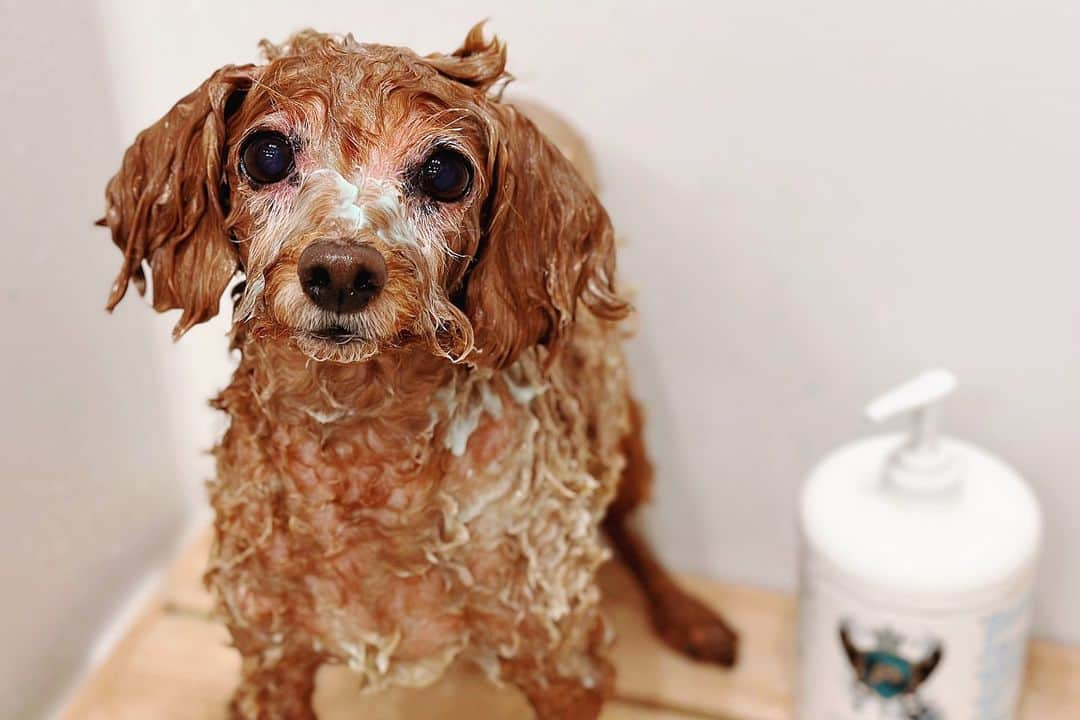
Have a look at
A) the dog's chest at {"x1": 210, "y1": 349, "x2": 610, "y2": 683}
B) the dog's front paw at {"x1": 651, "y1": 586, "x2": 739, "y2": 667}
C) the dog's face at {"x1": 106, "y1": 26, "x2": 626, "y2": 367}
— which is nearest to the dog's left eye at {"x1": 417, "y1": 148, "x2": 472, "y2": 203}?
the dog's face at {"x1": 106, "y1": 26, "x2": 626, "y2": 367}

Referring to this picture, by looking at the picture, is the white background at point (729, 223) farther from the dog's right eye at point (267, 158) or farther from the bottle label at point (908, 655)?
the dog's right eye at point (267, 158)

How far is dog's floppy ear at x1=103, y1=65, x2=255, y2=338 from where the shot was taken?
0.55 m

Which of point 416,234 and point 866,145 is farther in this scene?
point 866,145

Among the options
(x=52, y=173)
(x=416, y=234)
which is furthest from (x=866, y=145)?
(x=52, y=173)

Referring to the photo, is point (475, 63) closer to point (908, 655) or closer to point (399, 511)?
point (399, 511)

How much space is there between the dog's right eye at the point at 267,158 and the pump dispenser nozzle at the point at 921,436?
0.41 m

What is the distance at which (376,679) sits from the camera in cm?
69

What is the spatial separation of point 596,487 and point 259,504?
179mm

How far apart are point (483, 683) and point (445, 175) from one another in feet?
1.58

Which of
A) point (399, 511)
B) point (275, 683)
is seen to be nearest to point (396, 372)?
point (399, 511)

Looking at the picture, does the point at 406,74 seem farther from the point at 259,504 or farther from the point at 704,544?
the point at 704,544

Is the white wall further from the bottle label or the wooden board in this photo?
the bottle label

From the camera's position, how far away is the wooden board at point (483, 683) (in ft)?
2.92

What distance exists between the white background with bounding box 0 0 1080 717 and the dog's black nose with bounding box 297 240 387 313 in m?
0.35
